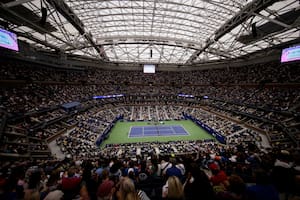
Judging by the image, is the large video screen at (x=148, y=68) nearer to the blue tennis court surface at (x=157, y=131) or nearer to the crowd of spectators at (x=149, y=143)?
the crowd of spectators at (x=149, y=143)

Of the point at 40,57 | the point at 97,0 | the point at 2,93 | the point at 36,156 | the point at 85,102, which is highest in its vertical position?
the point at 97,0

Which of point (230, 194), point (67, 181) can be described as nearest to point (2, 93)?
point (67, 181)

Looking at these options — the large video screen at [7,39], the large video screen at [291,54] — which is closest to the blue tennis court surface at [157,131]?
the large video screen at [291,54]

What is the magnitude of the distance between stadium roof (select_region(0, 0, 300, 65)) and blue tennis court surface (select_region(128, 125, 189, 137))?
17568 mm

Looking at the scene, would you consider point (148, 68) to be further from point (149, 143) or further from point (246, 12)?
point (246, 12)

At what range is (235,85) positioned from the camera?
119 ft

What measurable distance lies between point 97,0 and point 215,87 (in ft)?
120

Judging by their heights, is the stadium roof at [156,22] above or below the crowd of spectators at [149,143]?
above

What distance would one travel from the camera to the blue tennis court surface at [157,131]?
26.1 metres

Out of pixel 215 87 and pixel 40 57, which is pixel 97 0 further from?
pixel 215 87

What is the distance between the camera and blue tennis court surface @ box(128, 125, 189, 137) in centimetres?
2606

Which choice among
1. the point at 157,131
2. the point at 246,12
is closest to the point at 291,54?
the point at 246,12

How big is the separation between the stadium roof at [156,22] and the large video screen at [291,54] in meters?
1.71

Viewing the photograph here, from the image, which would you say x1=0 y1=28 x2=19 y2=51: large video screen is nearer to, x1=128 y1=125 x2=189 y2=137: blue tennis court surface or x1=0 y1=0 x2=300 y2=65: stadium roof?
x1=0 y1=0 x2=300 y2=65: stadium roof
